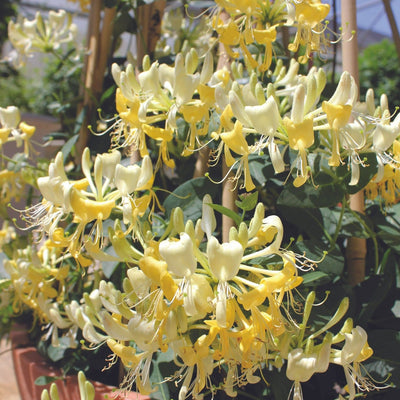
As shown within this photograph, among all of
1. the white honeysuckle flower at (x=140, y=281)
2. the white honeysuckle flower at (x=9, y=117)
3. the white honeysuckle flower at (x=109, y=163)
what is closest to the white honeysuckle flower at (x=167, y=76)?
the white honeysuckle flower at (x=109, y=163)

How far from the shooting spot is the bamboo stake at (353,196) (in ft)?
1.87

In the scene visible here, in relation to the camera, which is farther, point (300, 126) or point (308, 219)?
point (308, 219)

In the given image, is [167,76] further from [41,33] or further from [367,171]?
[41,33]

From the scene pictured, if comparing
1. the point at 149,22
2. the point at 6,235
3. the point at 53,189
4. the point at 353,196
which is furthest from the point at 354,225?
the point at 6,235

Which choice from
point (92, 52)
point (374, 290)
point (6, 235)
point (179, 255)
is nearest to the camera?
point (179, 255)

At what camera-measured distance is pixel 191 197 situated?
20.5 inches

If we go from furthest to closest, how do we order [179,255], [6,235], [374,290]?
1. [6,235]
2. [374,290]
3. [179,255]

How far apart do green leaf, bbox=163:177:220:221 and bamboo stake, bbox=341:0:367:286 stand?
197 millimetres

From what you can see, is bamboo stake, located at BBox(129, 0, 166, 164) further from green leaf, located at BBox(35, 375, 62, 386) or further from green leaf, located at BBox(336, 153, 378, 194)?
green leaf, located at BBox(35, 375, 62, 386)

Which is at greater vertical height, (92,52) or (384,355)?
(92,52)

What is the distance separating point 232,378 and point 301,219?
218 mm

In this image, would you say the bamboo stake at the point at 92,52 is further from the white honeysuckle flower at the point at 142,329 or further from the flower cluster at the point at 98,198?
the white honeysuckle flower at the point at 142,329

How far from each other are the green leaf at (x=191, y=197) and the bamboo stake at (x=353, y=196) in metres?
0.20

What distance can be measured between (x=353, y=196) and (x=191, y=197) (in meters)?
0.22
